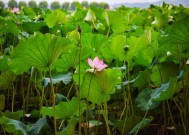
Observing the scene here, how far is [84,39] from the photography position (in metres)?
0.99

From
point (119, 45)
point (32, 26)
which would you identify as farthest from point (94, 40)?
point (32, 26)

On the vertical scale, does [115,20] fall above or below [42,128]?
above

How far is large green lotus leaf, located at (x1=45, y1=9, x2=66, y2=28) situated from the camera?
1.35 m

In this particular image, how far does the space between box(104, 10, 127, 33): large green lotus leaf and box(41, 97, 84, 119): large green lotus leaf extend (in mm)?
518

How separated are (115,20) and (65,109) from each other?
1.83 ft

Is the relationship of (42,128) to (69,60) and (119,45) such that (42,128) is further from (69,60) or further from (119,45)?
(119,45)

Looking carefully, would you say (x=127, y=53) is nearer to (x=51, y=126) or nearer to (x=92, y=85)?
(x=92, y=85)

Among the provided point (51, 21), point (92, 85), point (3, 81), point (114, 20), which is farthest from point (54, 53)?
point (51, 21)

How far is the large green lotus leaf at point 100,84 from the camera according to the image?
710 millimetres

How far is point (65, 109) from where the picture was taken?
29.0 inches

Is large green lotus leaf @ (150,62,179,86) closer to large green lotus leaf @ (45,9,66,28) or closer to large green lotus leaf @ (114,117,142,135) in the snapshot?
large green lotus leaf @ (114,117,142,135)

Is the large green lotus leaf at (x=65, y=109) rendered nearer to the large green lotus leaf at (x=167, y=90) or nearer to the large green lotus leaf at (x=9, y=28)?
the large green lotus leaf at (x=167, y=90)

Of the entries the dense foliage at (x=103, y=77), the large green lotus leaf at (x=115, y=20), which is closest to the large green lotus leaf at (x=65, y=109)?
the dense foliage at (x=103, y=77)

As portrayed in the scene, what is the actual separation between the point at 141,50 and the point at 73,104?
0.78 feet
